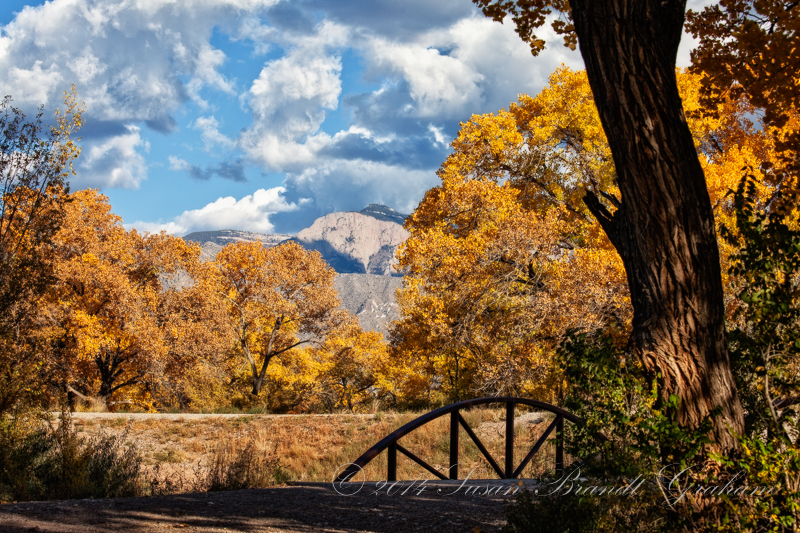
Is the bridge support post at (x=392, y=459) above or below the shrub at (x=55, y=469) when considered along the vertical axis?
above

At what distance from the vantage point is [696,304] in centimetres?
303

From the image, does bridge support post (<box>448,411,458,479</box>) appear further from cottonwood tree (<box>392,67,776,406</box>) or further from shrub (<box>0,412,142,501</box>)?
cottonwood tree (<box>392,67,776,406</box>)

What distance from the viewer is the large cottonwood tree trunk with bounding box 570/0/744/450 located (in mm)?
3021

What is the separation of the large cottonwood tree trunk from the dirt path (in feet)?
5.66

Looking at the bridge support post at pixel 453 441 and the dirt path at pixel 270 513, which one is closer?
the dirt path at pixel 270 513

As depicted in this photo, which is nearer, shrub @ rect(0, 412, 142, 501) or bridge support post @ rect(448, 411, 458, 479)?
bridge support post @ rect(448, 411, 458, 479)

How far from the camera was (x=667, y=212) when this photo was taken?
3.04 m

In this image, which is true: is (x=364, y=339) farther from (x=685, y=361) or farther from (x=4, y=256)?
(x=685, y=361)

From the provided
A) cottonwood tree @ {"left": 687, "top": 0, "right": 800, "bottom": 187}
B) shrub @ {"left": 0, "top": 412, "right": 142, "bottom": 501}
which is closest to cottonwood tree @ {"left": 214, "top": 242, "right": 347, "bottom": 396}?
shrub @ {"left": 0, "top": 412, "right": 142, "bottom": 501}

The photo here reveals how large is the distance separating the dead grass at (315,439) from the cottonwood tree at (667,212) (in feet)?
19.4

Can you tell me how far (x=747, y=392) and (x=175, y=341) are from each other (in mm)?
20648

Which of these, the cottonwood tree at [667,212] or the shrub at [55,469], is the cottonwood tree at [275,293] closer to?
the shrub at [55,469]

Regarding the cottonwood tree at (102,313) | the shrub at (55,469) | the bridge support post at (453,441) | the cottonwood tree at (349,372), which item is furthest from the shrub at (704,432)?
the cottonwood tree at (349,372)

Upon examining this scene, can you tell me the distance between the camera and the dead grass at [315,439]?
9.26 meters
